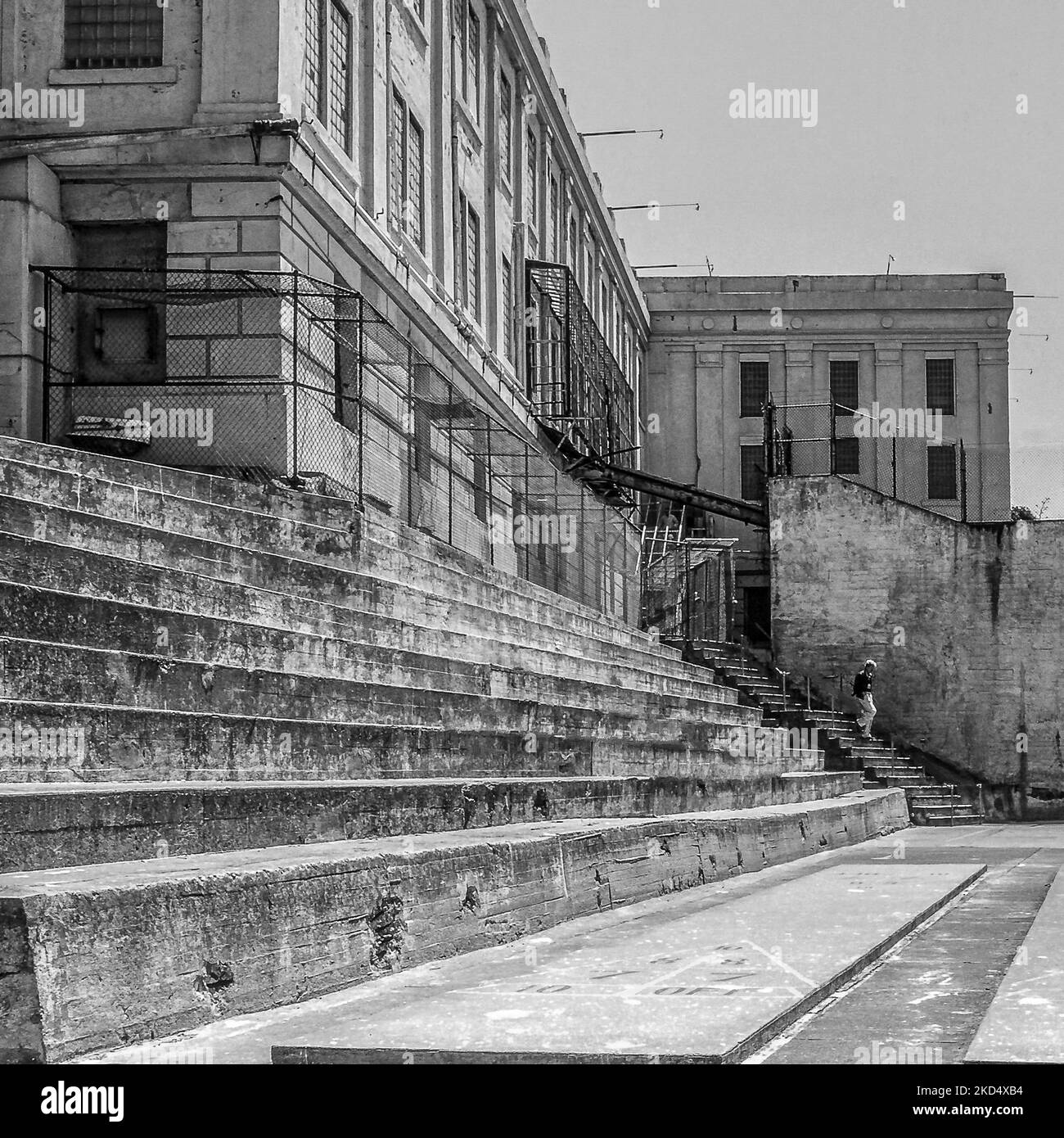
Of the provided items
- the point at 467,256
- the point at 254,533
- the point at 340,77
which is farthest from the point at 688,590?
the point at 254,533

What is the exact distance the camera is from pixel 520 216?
34.1 m

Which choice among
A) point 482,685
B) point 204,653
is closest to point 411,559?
point 482,685

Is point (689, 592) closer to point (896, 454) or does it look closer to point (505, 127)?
point (505, 127)

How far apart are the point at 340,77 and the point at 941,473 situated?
3632cm

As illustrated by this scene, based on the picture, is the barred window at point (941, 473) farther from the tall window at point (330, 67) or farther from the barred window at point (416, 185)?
the tall window at point (330, 67)

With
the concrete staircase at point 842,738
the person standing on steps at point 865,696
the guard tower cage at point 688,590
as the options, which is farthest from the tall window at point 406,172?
the person standing on steps at point 865,696

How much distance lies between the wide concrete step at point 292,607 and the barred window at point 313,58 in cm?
732

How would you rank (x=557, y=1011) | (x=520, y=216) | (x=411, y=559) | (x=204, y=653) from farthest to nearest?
(x=520, y=216)
(x=411, y=559)
(x=204, y=653)
(x=557, y=1011)

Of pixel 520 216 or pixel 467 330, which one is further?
pixel 520 216

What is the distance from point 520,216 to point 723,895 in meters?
26.1

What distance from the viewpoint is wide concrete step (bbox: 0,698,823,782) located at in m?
6.52

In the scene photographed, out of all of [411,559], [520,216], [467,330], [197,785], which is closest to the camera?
[197,785]
